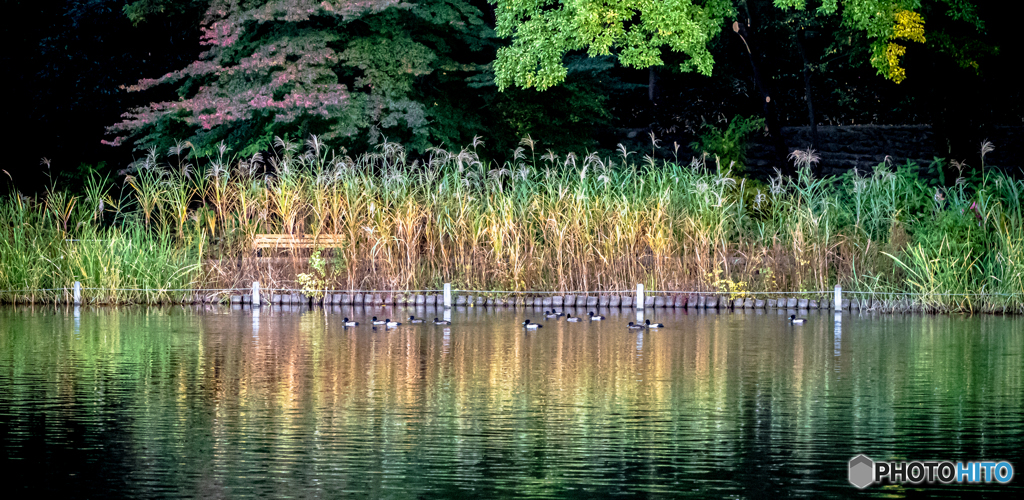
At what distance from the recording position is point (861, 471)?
6434mm

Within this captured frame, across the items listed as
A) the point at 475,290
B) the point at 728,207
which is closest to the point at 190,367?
the point at 475,290

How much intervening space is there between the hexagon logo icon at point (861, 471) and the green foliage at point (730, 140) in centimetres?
1808

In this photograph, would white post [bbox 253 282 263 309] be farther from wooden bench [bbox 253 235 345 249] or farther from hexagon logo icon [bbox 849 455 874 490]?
hexagon logo icon [bbox 849 455 874 490]

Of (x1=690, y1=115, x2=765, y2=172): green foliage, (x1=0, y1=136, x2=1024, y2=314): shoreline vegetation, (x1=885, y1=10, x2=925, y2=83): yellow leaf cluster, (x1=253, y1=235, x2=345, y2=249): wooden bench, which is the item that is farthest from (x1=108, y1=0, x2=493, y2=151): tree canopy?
(x1=885, y1=10, x2=925, y2=83): yellow leaf cluster

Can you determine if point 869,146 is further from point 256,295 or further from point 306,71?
point 256,295

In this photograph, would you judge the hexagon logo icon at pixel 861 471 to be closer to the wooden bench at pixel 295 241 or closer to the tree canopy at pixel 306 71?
the wooden bench at pixel 295 241

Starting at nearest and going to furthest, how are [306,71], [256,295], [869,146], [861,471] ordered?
1. [861,471]
2. [256,295]
3. [306,71]
4. [869,146]

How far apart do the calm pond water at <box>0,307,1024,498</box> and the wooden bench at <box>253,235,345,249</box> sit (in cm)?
358

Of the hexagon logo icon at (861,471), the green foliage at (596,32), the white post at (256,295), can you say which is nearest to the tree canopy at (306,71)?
the green foliage at (596,32)

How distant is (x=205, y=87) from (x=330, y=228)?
5559 millimetres

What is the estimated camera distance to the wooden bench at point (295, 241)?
17016 millimetres

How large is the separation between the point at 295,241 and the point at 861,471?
11631 mm

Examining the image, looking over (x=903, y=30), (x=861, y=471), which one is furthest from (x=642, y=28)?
(x=861, y=471)

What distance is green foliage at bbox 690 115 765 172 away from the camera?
81.5 feet
